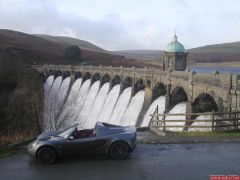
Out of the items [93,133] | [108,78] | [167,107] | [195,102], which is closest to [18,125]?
[108,78]

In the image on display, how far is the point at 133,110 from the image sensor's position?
4444 centimetres

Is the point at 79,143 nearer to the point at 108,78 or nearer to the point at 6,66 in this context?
the point at 108,78

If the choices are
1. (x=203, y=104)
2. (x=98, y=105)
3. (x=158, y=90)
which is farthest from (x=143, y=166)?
(x=98, y=105)

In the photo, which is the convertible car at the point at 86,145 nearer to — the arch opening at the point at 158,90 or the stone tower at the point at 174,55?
the arch opening at the point at 158,90

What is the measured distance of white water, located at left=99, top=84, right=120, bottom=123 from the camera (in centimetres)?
4931

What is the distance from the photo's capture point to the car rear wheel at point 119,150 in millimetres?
14715

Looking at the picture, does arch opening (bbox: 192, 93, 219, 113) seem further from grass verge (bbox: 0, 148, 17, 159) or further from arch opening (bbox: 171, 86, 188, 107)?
grass verge (bbox: 0, 148, 17, 159)

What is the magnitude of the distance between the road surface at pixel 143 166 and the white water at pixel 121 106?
28638mm

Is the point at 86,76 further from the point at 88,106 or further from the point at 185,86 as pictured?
the point at 185,86

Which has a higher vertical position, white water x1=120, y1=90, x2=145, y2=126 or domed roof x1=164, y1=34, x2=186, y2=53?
domed roof x1=164, y1=34, x2=186, y2=53

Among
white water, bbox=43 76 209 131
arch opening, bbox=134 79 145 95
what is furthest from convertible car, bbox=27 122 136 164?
arch opening, bbox=134 79 145 95

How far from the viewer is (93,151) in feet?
48.3

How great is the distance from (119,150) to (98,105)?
4133cm

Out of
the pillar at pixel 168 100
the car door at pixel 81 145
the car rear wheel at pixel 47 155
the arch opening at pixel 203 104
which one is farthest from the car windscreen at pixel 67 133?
the pillar at pixel 168 100
